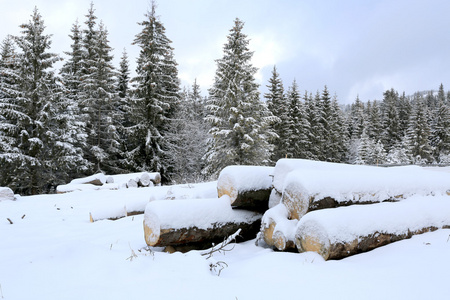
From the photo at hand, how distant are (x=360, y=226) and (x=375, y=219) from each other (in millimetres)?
329

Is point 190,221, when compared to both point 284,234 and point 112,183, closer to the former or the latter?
point 284,234

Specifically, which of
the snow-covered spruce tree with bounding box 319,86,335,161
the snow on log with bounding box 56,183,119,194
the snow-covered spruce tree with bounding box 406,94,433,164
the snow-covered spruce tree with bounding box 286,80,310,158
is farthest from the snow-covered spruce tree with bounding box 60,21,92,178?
the snow-covered spruce tree with bounding box 406,94,433,164

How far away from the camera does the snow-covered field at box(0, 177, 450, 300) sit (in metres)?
2.23

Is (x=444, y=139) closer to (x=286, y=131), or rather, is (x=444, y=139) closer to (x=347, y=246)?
(x=286, y=131)

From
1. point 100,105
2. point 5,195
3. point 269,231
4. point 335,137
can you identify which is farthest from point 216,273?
point 335,137

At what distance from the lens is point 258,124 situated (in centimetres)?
1912

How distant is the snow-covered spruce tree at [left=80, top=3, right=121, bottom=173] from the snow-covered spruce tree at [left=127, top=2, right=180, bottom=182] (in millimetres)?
1578

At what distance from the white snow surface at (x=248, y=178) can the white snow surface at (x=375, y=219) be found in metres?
1.22

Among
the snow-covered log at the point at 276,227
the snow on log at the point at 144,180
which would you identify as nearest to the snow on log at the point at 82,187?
the snow on log at the point at 144,180

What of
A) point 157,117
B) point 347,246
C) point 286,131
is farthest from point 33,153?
point 286,131

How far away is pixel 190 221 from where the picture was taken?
12.3 ft

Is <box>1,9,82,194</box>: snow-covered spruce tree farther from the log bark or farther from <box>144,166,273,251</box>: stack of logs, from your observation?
the log bark

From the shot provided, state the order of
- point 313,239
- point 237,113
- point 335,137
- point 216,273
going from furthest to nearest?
point 335,137
point 237,113
point 313,239
point 216,273

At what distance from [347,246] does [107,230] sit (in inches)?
155
